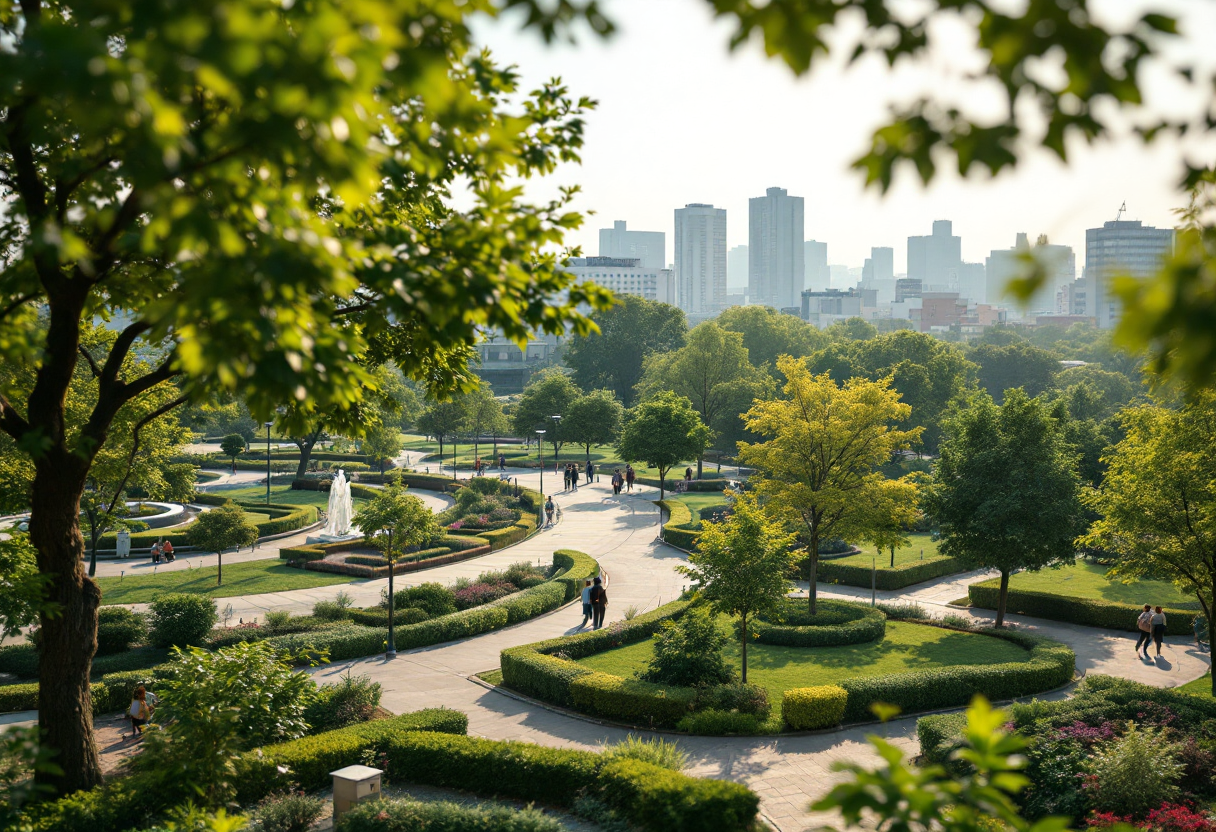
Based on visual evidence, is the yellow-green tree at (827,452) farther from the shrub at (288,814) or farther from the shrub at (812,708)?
the shrub at (288,814)

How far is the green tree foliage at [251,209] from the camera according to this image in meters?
3.01

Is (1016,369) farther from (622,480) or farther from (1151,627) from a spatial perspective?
(1151,627)

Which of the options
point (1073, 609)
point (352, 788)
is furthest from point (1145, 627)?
point (352, 788)

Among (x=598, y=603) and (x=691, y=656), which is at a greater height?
(x=691, y=656)

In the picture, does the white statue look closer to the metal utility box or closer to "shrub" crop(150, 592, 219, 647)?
"shrub" crop(150, 592, 219, 647)

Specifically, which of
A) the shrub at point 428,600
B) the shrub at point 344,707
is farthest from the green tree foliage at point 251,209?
the shrub at point 428,600

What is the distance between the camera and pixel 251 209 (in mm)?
4184

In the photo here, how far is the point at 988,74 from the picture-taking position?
341 cm

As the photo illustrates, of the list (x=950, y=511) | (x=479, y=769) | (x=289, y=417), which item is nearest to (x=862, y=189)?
(x=289, y=417)

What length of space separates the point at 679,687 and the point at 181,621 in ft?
36.2

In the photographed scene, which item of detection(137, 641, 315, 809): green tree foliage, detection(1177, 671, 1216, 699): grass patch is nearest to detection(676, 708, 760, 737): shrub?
detection(137, 641, 315, 809): green tree foliage

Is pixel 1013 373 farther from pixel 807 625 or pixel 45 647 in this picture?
pixel 45 647

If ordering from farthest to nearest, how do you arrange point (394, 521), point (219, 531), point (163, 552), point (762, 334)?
point (762, 334), point (163, 552), point (219, 531), point (394, 521)

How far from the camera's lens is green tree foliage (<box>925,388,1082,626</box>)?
21469 millimetres
